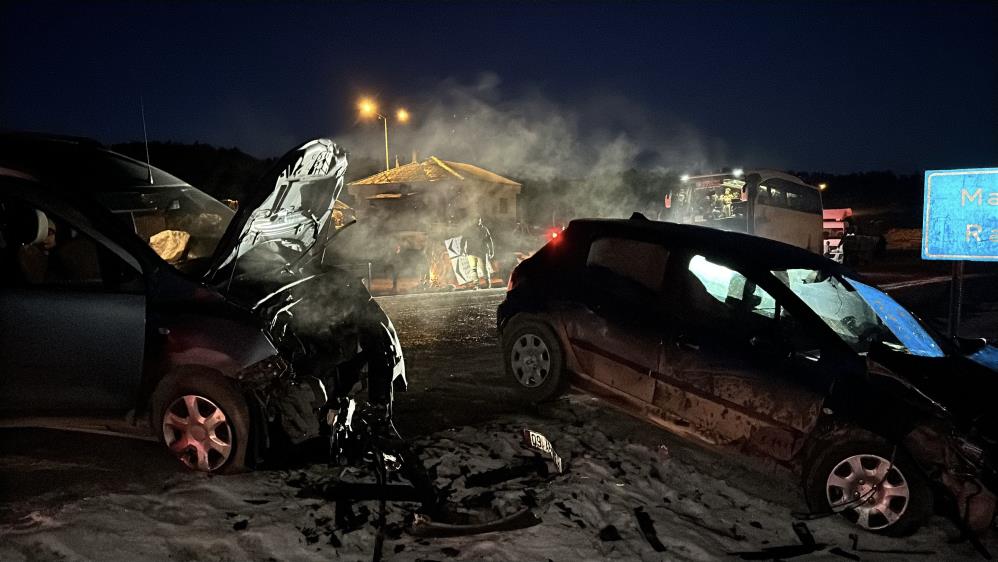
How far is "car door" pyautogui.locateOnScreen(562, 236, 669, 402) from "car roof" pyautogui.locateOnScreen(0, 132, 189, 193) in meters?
3.89

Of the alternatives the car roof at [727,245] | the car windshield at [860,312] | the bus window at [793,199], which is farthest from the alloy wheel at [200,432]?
the bus window at [793,199]

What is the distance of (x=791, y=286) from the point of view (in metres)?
4.73

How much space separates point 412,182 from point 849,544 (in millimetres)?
23286

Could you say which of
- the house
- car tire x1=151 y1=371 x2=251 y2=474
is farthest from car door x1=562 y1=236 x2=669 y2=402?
the house

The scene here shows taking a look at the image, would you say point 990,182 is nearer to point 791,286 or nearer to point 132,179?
point 791,286

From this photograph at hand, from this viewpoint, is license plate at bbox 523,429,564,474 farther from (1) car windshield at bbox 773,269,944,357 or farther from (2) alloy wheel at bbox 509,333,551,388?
(1) car windshield at bbox 773,269,944,357

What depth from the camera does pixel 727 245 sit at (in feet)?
16.1

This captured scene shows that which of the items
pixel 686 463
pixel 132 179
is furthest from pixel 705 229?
pixel 132 179

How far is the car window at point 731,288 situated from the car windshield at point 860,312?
206 millimetres

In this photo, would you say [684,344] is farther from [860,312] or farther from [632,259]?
[860,312]

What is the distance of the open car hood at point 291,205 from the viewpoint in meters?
4.29

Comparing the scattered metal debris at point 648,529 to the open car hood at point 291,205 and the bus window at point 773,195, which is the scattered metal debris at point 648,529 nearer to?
the open car hood at point 291,205

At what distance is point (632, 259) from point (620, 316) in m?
0.57

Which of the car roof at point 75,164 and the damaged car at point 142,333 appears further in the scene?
the car roof at point 75,164
